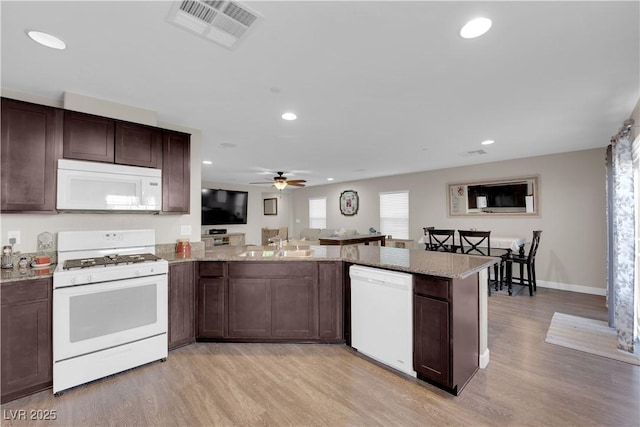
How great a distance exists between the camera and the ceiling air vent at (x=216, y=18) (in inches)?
60.6

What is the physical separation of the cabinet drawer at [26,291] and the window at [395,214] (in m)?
6.83

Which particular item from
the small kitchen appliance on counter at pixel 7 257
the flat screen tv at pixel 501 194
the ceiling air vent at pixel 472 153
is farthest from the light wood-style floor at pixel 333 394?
the flat screen tv at pixel 501 194

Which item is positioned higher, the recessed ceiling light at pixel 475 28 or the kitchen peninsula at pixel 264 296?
the recessed ceiling light at pixel 475 28

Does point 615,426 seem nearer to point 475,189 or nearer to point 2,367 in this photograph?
point 2,367

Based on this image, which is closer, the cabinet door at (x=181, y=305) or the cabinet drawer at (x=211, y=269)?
the cabinet door at (x=181, y=305)

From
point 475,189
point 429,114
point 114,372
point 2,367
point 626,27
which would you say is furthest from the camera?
point 475,189

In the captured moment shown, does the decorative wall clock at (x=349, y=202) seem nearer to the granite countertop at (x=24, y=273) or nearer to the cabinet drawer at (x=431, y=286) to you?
the cabinet drawer at (x=431, y=286)

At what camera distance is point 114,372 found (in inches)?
92.0

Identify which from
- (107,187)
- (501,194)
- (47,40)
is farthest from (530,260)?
(47,40)

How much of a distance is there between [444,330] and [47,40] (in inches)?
131

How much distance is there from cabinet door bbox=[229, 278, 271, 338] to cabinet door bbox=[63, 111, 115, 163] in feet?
5.58

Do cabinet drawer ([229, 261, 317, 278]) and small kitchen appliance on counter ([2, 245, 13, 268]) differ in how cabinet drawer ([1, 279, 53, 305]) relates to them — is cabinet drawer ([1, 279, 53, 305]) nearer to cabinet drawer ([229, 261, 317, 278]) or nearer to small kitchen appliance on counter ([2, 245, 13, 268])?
small kitchen appliance on counter ([2, 245, 13, 268])

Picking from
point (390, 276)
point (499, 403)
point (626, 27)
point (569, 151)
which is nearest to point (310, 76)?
point (390, 276)

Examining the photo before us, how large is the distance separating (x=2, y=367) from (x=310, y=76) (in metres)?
3.06
